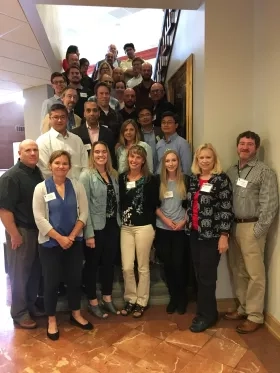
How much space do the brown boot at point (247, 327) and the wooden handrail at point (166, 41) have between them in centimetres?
352

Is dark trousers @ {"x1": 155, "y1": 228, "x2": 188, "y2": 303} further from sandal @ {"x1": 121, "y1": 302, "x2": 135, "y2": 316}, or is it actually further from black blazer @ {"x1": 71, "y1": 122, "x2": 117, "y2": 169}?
black blazer @ {"x1": 71, "y1": 122, "x2": 117, "y2": 169}

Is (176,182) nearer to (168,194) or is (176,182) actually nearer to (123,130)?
(168,194)

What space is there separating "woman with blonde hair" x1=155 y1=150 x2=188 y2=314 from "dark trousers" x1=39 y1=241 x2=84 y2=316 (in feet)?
2.47

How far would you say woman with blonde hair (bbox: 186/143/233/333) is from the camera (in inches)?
106

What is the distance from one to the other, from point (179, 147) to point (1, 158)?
326 inches

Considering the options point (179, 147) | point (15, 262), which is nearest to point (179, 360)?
point (15, 262)

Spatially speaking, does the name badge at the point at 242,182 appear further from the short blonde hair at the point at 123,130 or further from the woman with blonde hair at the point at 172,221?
the short blonde hair at the point at 123,130

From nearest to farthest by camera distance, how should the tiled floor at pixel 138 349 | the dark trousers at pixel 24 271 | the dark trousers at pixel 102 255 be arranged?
the tiled floor at pixel 138 349
the dark trousers at pixel 24 271
the dark trousers at pixel 102 255

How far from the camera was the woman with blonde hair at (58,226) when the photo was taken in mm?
2553

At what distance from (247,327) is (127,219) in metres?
1.35

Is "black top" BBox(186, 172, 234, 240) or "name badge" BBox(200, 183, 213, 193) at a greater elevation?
"name badge" BBox(200, 183, 213, 193)

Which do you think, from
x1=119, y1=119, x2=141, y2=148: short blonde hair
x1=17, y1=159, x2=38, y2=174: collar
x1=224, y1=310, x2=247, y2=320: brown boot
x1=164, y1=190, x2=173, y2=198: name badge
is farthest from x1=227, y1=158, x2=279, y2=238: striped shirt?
x1=17, y1=159, x2=38, y2=174: collar

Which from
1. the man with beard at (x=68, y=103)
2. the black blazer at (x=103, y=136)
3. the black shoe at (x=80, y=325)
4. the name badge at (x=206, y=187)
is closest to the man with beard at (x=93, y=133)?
the black blazer at (x=103, y=136)

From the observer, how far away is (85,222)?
Result: 2.68 metres
